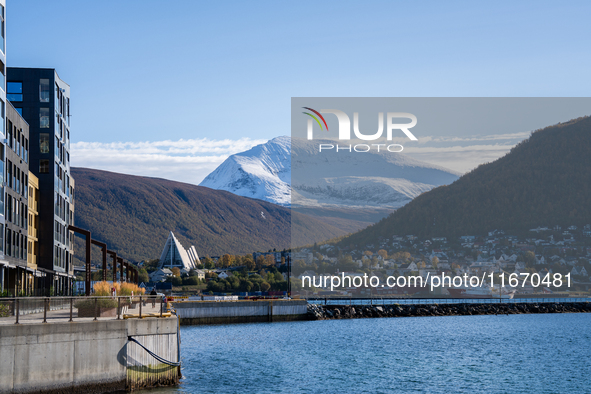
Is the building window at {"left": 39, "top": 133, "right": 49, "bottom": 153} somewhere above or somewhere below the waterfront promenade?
above

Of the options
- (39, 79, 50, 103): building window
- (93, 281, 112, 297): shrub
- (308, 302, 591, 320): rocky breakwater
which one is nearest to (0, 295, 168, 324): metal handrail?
(93, 281, 112, 297): shrub

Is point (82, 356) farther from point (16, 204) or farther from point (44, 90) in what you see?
point (44, 90)

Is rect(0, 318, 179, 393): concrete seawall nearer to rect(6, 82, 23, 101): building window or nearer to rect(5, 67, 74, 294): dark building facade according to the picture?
rect(5, 67, 74, 294): dark building facade

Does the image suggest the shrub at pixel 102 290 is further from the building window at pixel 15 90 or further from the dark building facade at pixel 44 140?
the building window at pixel 15 90

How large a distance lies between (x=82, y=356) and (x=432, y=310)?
380 ft

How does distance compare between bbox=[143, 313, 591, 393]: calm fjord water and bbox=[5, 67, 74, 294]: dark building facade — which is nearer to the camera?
bbox=[143, 313, 591, 393]: calm fjord water

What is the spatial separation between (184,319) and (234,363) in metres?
49.3

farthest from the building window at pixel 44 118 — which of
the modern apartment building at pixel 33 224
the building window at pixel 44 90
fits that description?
the modern apartment building at pixel 33 224

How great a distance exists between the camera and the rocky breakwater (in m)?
119

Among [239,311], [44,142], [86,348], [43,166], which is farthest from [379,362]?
[44,142]

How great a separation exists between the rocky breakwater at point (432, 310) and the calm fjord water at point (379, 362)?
36129 mm

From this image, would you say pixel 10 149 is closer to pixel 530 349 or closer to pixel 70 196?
pixel 70 196

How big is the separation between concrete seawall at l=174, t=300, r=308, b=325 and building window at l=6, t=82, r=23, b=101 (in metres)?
36.4

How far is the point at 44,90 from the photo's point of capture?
80250 millimetres
